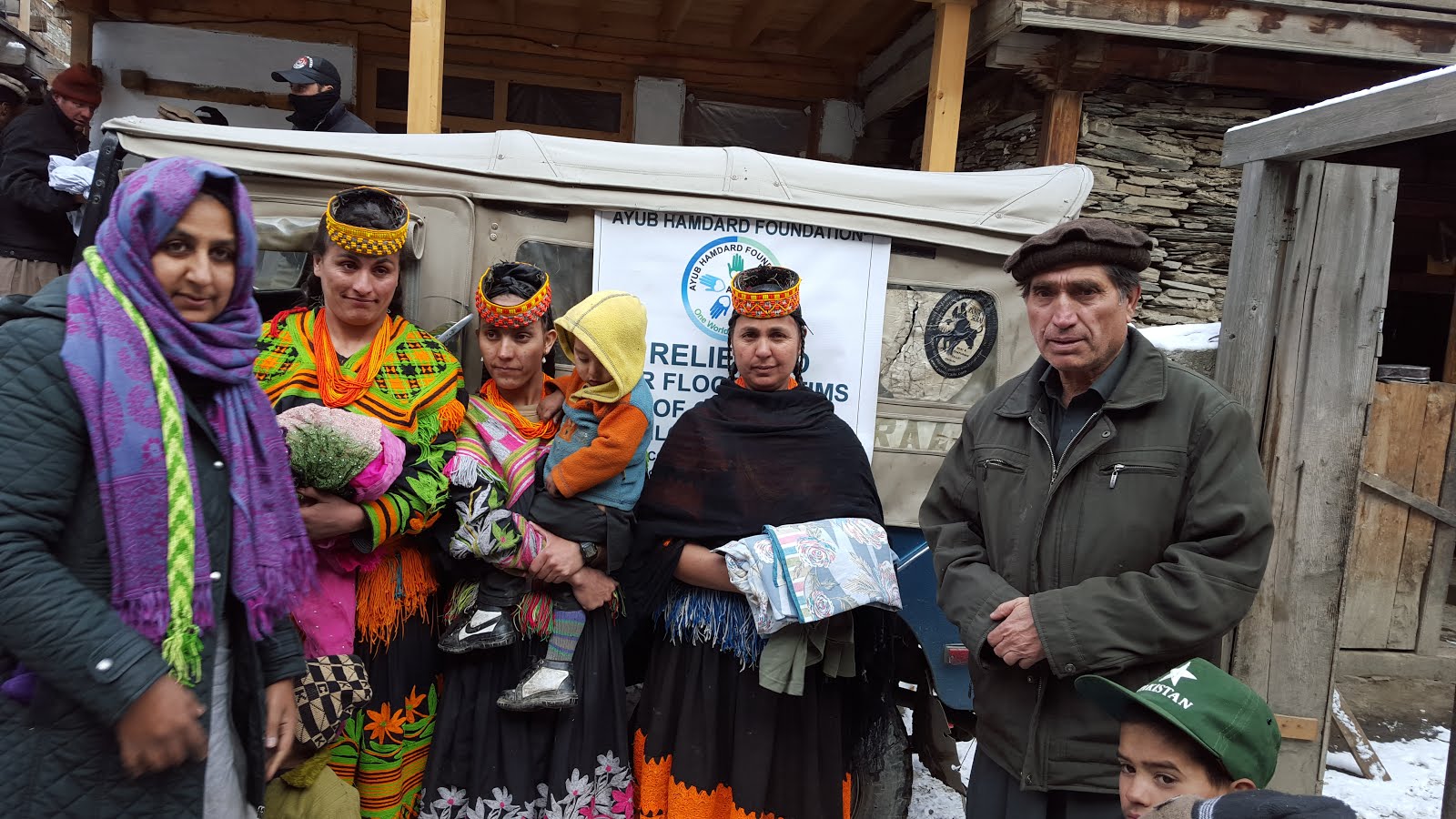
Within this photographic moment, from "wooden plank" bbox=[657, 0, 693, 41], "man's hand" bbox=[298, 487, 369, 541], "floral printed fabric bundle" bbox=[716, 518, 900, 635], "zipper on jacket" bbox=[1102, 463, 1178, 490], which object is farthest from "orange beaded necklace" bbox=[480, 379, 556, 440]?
"wooden plank" bbox=[657, 0, 693, 41]

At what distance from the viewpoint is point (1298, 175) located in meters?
2.82

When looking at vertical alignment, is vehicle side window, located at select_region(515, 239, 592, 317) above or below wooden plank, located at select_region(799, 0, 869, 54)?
below

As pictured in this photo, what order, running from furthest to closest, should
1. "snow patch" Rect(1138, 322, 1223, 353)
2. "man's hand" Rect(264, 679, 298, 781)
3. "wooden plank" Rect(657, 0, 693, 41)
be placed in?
"wooden plank" Rect(657, 0, 693, 41) < "snow patch" Rect(1138, 322, 1223, 353) < "man's hand" Rect(264, 679, 298, 781)

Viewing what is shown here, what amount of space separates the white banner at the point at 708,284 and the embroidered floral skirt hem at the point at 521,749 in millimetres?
894

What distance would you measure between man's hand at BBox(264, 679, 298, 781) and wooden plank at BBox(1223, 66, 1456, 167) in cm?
299

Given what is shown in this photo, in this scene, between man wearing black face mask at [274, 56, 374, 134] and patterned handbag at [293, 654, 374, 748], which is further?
man wearing black face mask at [274, 56, 374, 134]

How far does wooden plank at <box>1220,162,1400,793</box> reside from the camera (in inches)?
109

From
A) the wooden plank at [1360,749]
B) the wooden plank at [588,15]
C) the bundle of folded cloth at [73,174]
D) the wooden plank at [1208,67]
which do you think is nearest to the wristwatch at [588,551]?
the bundle of folded cloth at [73,174]

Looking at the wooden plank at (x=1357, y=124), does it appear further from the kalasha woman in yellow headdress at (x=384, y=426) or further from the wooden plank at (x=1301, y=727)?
the kalasha woman in yellow headdress at (x=384, y=426)

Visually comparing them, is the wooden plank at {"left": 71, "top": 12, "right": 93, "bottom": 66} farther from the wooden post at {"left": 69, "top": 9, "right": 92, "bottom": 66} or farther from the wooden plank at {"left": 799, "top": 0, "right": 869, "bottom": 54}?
the wooden plank at {"left": 799, "top": 0, "right": 869, "bottom": 54}

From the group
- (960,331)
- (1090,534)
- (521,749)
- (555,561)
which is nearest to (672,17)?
(960,331)

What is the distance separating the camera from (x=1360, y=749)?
14.8 feet

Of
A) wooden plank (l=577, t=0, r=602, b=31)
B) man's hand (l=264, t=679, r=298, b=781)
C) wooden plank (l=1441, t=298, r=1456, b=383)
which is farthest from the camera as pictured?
wooden plank (l=1441, t=298, r=1456, b=383)

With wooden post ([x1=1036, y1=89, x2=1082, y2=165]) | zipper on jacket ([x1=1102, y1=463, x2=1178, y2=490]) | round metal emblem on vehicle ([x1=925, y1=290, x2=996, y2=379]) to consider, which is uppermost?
wooden post ([x1=1036, y1=89, x2=1082, y2=165])
